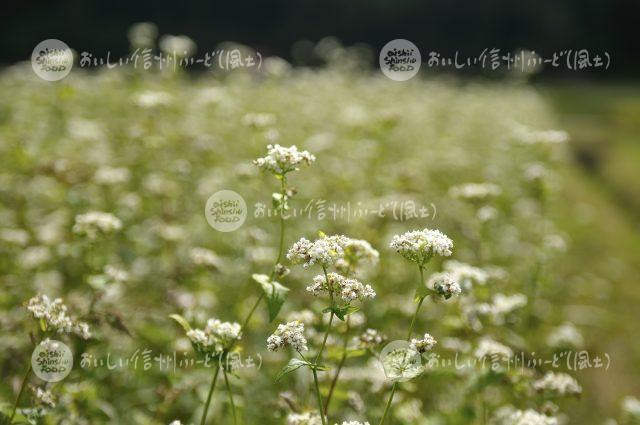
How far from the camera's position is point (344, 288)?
2455mm

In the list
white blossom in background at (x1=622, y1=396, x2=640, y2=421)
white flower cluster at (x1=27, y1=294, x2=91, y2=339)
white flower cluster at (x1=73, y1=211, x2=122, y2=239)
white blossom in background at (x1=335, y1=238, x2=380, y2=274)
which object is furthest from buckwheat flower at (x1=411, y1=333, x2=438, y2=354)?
white flower cluster at (x1=73, y1=211, x2=122, y2=239)

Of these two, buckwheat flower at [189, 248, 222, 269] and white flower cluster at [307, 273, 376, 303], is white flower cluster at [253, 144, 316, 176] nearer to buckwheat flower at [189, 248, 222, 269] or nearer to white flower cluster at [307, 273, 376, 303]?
white flower cluster at [307, 273, 376, 303]

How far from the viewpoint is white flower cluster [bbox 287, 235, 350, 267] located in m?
2.46

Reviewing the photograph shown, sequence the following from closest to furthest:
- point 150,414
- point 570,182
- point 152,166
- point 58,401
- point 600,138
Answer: point 58,401 < point 150,414 < point 152,166 < point 570,182 < point 600,138

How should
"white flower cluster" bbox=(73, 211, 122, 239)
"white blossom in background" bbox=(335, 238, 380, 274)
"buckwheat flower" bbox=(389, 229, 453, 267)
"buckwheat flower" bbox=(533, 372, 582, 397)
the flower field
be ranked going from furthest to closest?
"white flower cluster" bbox=(73, 211, 122, 239), "buckwheat flower" bbox=(533, 372, 582, 397), "white blossom in background" bbox=(335, 238, 380, 274), the flower field, "buckwheat flower" bbox=(389, 229, 453, 267)

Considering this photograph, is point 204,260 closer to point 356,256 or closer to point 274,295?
point 356,256

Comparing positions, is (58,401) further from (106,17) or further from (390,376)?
(106,17)

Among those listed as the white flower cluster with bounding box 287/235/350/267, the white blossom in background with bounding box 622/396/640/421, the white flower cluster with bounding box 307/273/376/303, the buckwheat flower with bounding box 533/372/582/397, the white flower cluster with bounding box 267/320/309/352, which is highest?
the white flower cluster with bounding box 287/235/350/267

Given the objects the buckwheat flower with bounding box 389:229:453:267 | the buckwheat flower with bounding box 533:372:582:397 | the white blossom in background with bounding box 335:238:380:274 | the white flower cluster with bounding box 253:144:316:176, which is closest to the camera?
the buckwheat flower with bounding box 389:229:453:267

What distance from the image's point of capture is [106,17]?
2977 centimetres

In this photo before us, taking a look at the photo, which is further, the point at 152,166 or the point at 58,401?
the point at 152,166

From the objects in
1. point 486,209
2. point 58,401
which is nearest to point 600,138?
point 486,209

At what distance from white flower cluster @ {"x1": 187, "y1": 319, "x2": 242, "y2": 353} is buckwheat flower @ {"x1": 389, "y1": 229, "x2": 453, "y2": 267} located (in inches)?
30.5

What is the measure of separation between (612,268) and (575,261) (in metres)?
0.48
